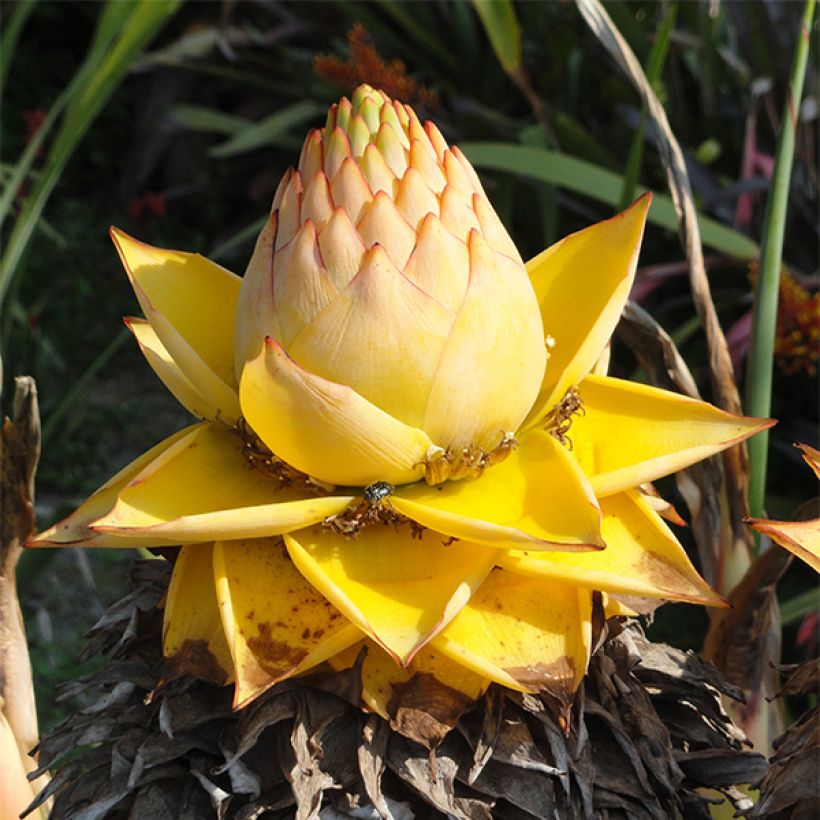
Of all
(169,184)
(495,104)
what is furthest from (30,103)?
(495,104)

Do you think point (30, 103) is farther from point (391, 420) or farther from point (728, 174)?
point (391, 420)

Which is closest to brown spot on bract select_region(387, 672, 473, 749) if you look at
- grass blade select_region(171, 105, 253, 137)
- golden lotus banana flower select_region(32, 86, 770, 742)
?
golden lotus banana flower select_region(32, 86, 770, 742)

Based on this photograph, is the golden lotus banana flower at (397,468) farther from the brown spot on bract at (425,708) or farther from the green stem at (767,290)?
the green stem at (767,290)

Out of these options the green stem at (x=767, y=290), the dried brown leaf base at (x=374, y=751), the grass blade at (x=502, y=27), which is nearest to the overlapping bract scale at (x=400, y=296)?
the dried brown leaf base at (x=374, y=751)

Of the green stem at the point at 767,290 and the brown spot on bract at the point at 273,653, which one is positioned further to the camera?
the green stem at the point at 767,290

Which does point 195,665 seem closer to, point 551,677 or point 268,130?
point 551,677

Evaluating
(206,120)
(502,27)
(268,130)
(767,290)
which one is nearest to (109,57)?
(502,27)

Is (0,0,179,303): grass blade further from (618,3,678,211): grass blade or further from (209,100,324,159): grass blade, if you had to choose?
(209,100,324,159): grass blade
